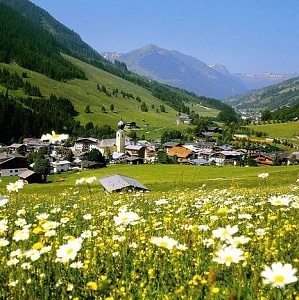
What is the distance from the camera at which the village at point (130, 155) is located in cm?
9731

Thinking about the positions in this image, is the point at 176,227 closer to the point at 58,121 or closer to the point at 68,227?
the point at 68,227

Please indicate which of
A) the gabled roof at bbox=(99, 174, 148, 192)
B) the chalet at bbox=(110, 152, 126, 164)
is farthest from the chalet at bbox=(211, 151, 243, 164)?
the gabled roof at bbox=(99, 174, 148, 192)

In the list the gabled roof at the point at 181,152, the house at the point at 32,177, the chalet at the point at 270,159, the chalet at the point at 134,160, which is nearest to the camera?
the house at the point at 32,177

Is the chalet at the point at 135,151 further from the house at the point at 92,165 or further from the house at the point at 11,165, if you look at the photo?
the house at the point at 11,165

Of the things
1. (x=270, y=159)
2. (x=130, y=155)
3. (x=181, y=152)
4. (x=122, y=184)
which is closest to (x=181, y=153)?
(x=181, y=152)

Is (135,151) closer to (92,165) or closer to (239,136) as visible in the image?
(92,165)

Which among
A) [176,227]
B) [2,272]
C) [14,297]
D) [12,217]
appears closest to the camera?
[14,297]

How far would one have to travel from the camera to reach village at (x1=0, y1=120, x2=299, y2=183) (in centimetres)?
9731

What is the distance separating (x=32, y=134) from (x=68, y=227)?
159 metres

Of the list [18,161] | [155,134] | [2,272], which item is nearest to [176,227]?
[2,272]

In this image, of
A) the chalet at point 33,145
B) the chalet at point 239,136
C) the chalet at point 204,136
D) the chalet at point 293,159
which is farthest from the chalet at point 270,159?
the chalet at point 33,145

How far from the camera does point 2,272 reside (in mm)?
4117

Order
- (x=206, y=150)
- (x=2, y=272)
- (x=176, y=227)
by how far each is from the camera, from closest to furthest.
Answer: (x=2, y=272), (x=176, y=227), (x=206, y=150)

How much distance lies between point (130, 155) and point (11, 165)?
1844 inches
